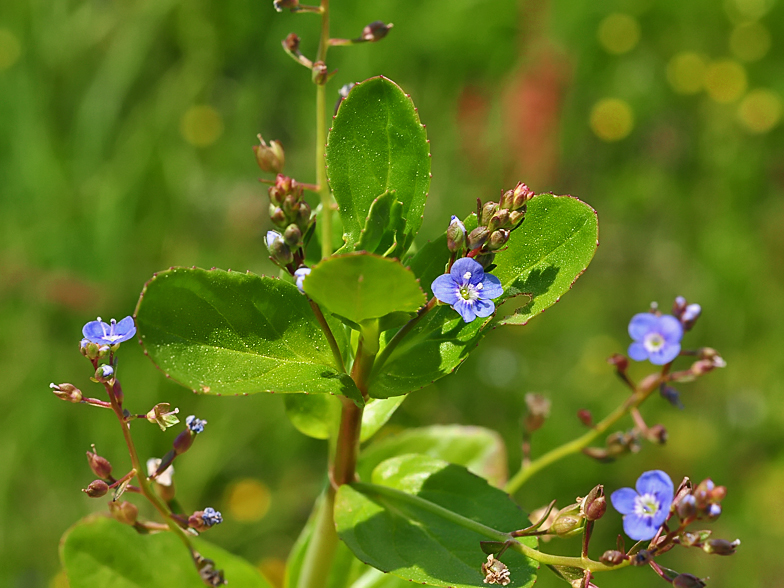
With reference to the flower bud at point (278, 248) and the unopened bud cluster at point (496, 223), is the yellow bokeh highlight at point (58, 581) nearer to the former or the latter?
the flower bud at point (278, 248)

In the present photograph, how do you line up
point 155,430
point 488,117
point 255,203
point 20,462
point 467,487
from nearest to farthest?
point 467,487
point 20,462
point 155,430
point 255,203
point 488,117

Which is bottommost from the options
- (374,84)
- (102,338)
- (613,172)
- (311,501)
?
(311,501)

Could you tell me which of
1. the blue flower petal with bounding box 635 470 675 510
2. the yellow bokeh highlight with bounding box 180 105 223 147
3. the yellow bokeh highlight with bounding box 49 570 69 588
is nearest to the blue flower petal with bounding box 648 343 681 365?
the blue flower petal with bounding box 635 470 675 510

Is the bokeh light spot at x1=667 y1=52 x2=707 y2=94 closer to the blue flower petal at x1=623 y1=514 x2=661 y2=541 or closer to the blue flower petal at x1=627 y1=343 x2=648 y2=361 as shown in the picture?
the blue flower petal at x1=627 y1=343 x2=648 y2=361

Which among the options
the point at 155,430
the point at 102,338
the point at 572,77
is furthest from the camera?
the point at 572,77

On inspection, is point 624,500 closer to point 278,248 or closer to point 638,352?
point 638,352

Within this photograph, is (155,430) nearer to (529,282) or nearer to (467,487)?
(467,487)

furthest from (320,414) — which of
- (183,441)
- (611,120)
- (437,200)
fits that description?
(611,120)

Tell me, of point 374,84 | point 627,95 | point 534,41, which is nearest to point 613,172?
point 627,95
